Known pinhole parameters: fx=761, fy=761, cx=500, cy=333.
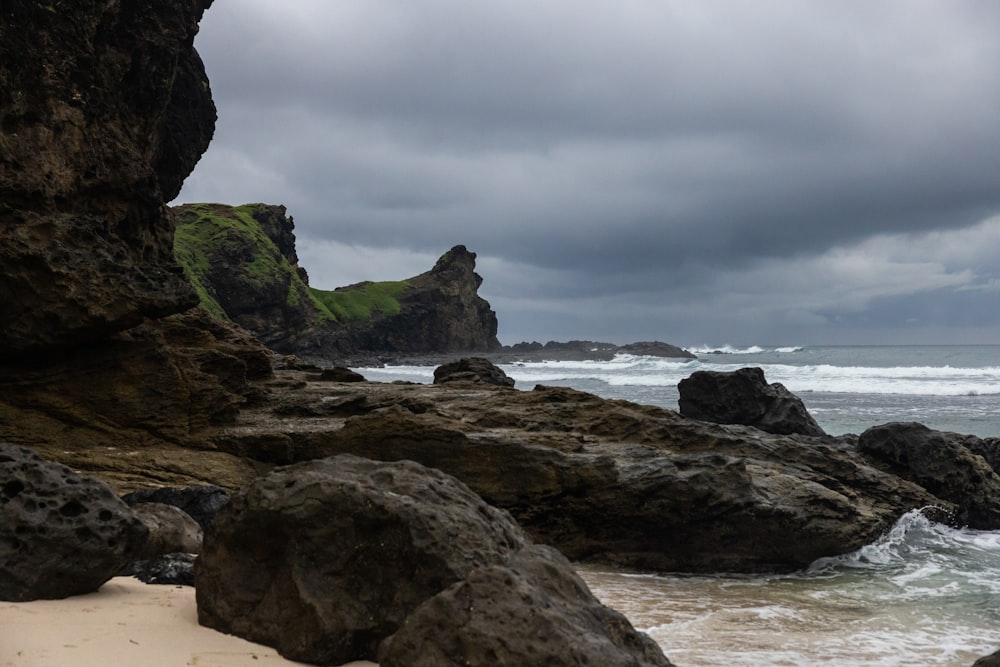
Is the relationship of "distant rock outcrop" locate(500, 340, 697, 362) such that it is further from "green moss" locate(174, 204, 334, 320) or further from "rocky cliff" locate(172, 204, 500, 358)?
"green moss" locate(174, 204, 334, 320)

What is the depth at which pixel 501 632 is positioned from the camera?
Answer: 13.0 feet

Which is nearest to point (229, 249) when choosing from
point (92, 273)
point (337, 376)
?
point (337, 376)

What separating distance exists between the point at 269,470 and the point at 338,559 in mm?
6074

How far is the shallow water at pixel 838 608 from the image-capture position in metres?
7.05

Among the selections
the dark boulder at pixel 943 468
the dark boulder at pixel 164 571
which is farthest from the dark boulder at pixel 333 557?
the dark boulder at pixel 943 468

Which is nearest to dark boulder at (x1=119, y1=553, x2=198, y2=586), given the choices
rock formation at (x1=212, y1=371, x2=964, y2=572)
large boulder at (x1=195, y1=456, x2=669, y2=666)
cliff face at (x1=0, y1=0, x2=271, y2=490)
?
large boulder at (x1=195, y1=456, x2=669, y2=666)

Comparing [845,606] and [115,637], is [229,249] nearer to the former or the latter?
[845,606]

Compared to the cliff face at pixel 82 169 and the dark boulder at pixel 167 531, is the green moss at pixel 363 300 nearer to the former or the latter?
the cliff face at pixel 82 169

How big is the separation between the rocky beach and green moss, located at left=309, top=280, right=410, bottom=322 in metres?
90.1

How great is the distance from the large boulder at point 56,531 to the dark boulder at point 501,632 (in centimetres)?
283

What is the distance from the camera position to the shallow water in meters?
7.05

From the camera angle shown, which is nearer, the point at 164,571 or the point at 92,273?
the point at 164,571

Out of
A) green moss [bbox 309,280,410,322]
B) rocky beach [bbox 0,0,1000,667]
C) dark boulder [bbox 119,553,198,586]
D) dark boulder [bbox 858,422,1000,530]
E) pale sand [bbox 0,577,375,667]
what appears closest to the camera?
pale sand [bbox 0,577,375,667]

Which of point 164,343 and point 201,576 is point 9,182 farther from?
point 201,576
